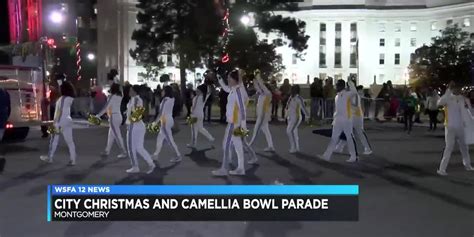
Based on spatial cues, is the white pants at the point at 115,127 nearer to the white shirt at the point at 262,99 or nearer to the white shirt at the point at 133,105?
the white shirt at the point at 133,105

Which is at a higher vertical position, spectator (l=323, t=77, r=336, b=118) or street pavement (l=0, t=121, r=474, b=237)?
spectator (l=323, t=77, r=336, b=118)

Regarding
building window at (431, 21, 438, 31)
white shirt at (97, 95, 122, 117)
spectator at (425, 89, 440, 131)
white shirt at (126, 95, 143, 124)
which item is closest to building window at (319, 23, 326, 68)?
building window at (431, 21, 438, 31)

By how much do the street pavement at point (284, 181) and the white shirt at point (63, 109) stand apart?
860 mm

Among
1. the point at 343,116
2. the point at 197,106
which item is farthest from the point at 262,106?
the point at 343,116

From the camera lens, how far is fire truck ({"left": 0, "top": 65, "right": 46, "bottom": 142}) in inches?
582

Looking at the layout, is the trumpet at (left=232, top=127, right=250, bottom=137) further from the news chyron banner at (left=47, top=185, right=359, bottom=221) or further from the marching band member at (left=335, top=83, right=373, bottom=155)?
the marching band member at (left=335, top=83, right=373, bottom=155)

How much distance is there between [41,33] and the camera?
47.3 ft

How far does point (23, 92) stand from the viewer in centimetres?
1510

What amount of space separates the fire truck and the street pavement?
0.69 meters

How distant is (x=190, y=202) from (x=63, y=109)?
20.0ft

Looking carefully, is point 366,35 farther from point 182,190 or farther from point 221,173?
point 182,190

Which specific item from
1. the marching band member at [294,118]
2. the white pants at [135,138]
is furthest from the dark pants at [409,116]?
the white pants at [135,138]

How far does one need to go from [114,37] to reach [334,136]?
209ft

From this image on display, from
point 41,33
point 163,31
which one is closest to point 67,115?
point 41,33
